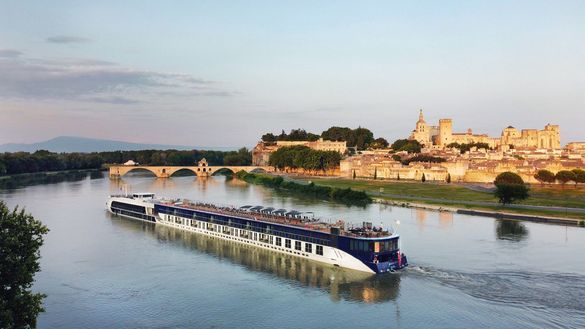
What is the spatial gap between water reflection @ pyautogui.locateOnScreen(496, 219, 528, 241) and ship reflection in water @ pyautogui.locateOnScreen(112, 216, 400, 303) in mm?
12025

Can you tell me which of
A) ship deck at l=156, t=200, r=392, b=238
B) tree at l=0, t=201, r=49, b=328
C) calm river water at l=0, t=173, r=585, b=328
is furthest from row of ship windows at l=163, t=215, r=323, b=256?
tree at l=0, t=201, r=49, b=328

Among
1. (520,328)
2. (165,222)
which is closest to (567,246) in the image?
(520,328)

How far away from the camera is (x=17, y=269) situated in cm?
1394

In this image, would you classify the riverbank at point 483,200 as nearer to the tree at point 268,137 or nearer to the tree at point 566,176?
the tree at point 566,176

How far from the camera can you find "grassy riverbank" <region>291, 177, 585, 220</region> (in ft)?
141

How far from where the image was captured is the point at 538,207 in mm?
43469

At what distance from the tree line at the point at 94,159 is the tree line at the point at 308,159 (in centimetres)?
1810

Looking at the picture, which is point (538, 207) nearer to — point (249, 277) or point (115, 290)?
point (249, 277)

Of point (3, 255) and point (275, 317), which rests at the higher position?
point (3, 255)

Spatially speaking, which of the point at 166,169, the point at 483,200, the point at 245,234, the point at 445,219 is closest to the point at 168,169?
the point at 166,169

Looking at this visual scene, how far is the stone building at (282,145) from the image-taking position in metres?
109

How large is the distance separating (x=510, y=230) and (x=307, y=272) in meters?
16.4

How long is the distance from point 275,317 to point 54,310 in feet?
25.1

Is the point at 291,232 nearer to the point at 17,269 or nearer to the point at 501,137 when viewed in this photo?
the point at 17,269
